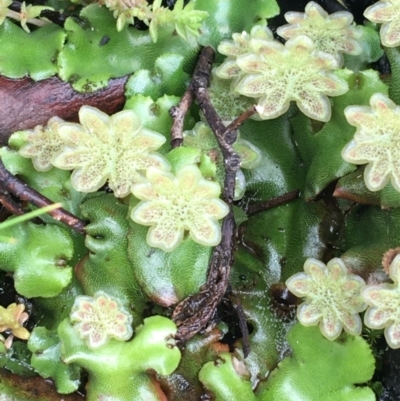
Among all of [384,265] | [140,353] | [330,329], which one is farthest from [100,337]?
[384,265]

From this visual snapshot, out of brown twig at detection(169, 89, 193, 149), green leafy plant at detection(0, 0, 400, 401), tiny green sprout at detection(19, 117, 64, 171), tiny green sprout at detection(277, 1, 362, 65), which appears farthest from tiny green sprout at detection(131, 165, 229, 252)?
tiny green sprout at detection(277, 1, 362, 65)

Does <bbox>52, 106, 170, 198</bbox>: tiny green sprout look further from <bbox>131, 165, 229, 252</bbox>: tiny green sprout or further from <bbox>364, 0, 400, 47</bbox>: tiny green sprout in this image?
<bbox>364, 0, 400, 47</bbox>: tiny green sprout

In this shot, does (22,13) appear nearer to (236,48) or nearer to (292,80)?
(236,48)

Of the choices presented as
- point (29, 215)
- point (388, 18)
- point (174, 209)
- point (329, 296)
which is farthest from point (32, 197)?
point (388, 18)

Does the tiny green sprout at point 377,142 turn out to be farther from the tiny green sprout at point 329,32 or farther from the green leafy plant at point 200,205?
the tiny green sprout at point 329,32

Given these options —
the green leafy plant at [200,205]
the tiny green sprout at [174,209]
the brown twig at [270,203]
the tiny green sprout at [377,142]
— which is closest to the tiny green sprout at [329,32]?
the green leafy plant at [200,205]

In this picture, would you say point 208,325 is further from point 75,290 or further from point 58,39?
point 58,39
